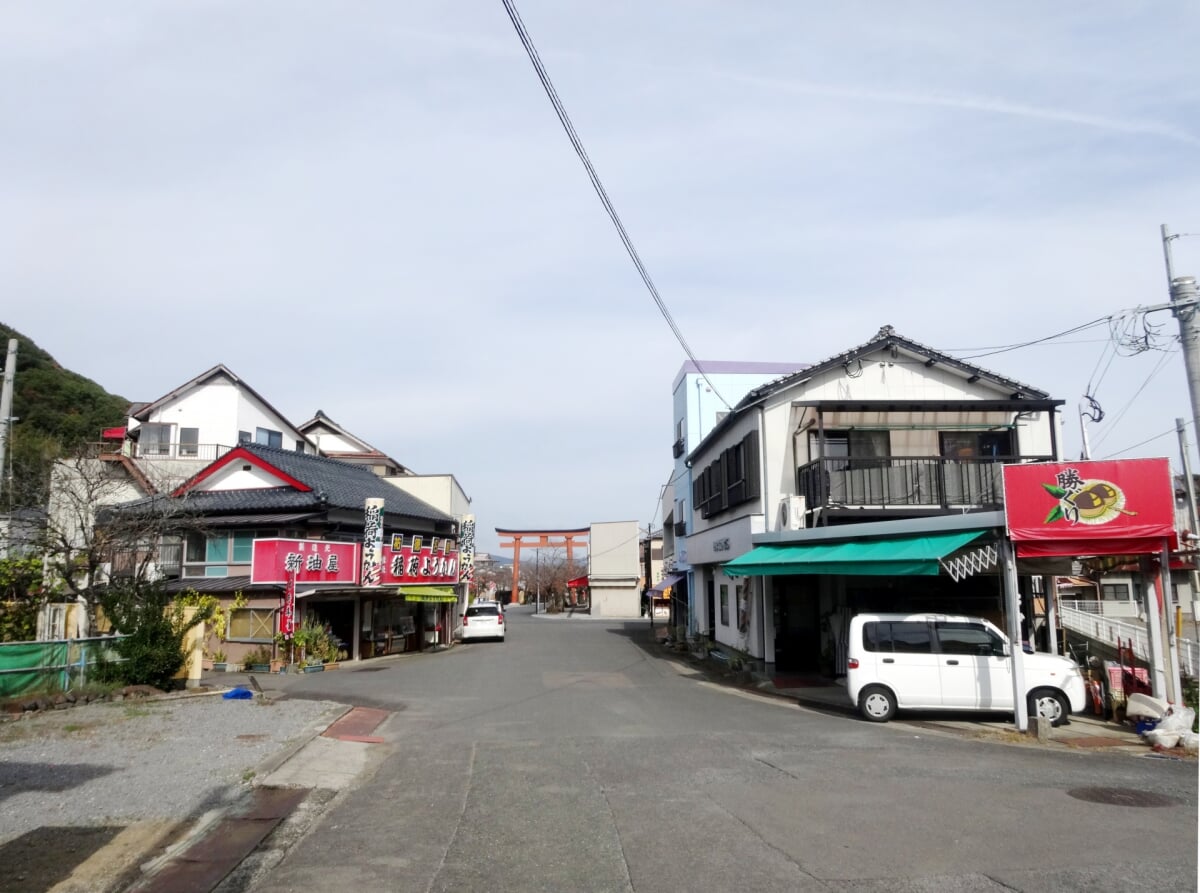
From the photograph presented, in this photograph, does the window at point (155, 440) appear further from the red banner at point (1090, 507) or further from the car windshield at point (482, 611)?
the red banner at point (1090, 507)

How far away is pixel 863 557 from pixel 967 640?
2221 mm

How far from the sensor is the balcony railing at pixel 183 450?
1584 inches

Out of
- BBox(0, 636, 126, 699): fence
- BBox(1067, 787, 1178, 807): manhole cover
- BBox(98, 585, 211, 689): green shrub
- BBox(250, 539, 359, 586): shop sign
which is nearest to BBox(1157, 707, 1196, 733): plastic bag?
BBox(1067, 787, 1178, 807): manhole cover

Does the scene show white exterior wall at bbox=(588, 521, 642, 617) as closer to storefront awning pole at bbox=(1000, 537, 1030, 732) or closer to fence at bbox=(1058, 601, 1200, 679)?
fence at bbox=(1058, 601, 1200, 679)

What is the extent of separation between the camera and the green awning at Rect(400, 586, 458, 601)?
28875mm

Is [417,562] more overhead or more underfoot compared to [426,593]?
more overhead

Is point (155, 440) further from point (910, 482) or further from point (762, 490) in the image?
point (910, 482)

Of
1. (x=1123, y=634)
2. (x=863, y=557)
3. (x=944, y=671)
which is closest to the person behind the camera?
(x=944, y=671)

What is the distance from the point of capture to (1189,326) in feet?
42.7

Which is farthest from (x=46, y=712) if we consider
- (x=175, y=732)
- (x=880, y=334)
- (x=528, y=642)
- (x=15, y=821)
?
(x=528, y=642)

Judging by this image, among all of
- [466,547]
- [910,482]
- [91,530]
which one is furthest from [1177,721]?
[466,547]

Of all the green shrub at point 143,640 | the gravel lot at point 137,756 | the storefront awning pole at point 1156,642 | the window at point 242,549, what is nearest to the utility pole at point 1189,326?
the storefront awning pole at point 1156,642

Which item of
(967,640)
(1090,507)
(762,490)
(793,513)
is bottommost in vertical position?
(967,640)

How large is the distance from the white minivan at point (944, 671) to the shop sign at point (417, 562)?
1777 cm
